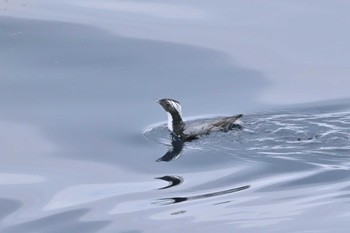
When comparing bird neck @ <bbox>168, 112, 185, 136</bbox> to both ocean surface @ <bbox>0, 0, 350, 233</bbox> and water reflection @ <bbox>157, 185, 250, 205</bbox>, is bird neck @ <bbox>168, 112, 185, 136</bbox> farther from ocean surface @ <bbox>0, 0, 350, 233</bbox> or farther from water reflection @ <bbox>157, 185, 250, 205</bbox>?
water reflection @ <bbox>157, 185, 250, 205</bbox>

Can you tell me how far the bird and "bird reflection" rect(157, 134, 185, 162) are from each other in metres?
0.04

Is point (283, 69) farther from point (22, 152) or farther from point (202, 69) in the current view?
point (22, 152)

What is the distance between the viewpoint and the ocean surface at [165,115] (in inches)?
407

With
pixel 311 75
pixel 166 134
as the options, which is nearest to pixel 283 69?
pixel 311 75

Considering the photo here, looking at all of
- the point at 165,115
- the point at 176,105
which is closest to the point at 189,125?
the point at 176,105

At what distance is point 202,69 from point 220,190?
15.1ft

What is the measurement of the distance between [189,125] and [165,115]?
58 centimetres

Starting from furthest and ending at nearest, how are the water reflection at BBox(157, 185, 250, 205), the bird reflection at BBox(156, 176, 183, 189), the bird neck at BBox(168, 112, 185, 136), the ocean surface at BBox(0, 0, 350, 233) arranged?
the bird neck at BBox(168, 112, 185, 136) → the bird reflection at BBox(156, 176, 183, 189) → the water reflection at BBox(157, 185, 250, 205) → the ocean surface at BBox(0, 0, 350, 233)

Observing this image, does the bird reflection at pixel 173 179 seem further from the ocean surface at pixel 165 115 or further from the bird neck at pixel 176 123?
the bird neck at pixel 176 123

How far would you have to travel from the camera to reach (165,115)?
1445 cm

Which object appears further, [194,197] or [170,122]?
[170,122]

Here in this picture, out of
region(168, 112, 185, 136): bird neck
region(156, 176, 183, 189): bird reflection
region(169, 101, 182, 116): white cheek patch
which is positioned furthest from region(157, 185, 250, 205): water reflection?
region(169, 101, 182, 116): white cheek patch

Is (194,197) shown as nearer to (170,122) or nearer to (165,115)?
(170,122)

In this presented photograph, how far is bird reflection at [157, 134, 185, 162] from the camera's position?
12573 millimetres
